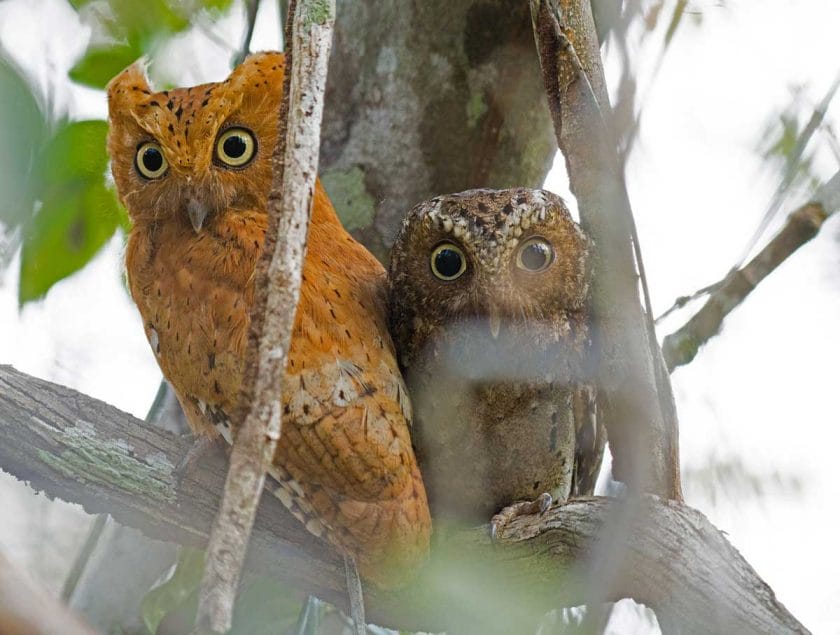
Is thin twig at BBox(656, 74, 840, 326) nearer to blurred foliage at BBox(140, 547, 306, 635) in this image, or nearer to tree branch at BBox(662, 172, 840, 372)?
tree branch at BBox(662, 172, 840, 372)

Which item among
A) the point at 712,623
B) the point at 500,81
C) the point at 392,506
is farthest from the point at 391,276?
the point at 712,623

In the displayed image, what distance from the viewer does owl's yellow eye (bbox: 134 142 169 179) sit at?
8.27 ft

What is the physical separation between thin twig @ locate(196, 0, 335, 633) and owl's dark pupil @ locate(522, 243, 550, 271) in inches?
48.5

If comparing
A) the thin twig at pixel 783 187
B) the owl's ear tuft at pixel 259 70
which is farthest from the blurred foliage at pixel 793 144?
the owl's ear tuft at pixel 259 70

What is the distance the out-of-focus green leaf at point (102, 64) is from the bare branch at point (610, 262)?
1322 mm

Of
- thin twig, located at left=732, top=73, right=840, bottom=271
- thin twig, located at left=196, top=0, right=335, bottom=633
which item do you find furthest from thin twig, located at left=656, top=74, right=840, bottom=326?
thin twig, located at left=196, top=0, right=335, bottom=633

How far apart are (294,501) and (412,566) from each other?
13.2 inches

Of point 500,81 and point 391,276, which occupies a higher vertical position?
point 500,81

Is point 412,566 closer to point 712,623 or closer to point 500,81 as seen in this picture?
point 712,623

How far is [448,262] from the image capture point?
264cm

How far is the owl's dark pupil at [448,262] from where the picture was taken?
263cm

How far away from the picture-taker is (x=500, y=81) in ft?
10.8

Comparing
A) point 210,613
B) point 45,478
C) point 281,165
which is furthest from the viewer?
point 45,478

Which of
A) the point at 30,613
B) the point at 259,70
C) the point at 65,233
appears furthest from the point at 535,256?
the point at 30,613
